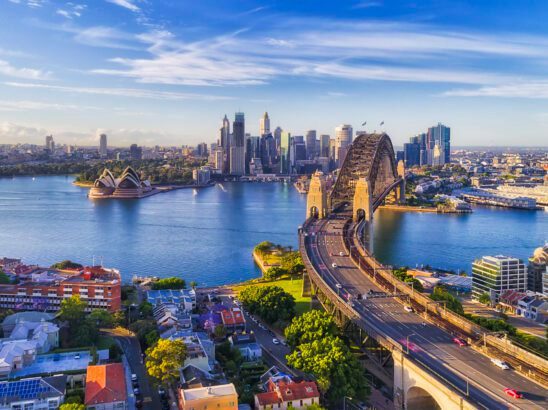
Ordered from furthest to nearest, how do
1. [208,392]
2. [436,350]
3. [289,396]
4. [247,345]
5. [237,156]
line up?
[237,156] < [247,345] < [436,350] < [289,396] < [208,392]

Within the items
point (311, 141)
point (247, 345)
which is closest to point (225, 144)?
point (311, 141)

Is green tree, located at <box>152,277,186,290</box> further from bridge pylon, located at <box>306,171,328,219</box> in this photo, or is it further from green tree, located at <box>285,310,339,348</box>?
bridge pylon, located at <box>306,171,328,219</box>

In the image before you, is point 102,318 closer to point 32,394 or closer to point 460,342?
point 32,394

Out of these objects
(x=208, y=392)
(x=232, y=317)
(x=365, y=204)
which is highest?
(x=365, y=204)

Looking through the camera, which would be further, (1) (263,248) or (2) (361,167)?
(2) (361,167)

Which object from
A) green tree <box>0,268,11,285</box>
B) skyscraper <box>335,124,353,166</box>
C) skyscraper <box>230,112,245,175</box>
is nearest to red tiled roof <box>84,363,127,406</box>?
green tree <box>0,268,11,285</box>
